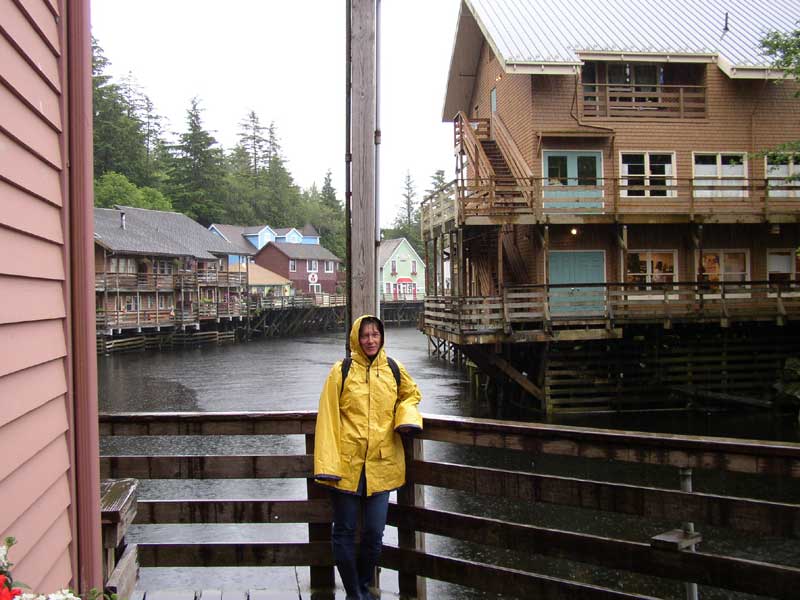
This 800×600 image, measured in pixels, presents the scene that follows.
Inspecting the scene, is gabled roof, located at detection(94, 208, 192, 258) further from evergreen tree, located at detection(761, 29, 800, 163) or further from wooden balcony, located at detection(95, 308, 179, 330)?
evergreen tree, located at detection(761, 29, 800, 163)

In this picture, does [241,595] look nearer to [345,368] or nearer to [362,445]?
[362,445]

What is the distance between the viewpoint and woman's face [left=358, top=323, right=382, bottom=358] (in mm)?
4242

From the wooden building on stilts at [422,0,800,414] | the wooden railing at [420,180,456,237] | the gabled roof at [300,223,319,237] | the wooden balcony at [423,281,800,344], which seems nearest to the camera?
the wooden balcony at [423,281,800,344]

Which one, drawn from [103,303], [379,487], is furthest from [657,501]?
Answer: [103,303]

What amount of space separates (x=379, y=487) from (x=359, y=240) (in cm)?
134

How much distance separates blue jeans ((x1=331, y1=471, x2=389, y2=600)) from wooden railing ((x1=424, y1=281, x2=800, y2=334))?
596 inches

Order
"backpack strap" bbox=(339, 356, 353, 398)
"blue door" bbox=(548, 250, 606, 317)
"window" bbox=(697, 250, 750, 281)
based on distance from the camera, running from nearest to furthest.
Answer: "backpack strap" bbox=(339, 356, 353, 398) → "blue door" bbox=(548, 250, 606, 317) → "window" bbox=(697, 250, 750, 281)

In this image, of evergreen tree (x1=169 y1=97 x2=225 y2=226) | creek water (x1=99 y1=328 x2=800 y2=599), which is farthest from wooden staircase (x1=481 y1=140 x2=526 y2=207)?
evergreen tree (x1=169 y1=97 x2=225 y2=226)

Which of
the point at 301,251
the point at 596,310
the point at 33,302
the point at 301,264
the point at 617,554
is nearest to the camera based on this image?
the point at 33,302

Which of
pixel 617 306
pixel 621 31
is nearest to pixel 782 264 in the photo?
pixel 617 306

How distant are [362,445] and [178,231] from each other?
2239 inches

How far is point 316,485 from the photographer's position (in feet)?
14.6

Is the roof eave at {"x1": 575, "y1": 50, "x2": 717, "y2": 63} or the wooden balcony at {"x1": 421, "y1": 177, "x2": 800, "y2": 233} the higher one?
the roof eave at {"x1": 575, "y1": 50, "x2": 717, "y2": 63}

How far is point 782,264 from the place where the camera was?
77.4 feet
